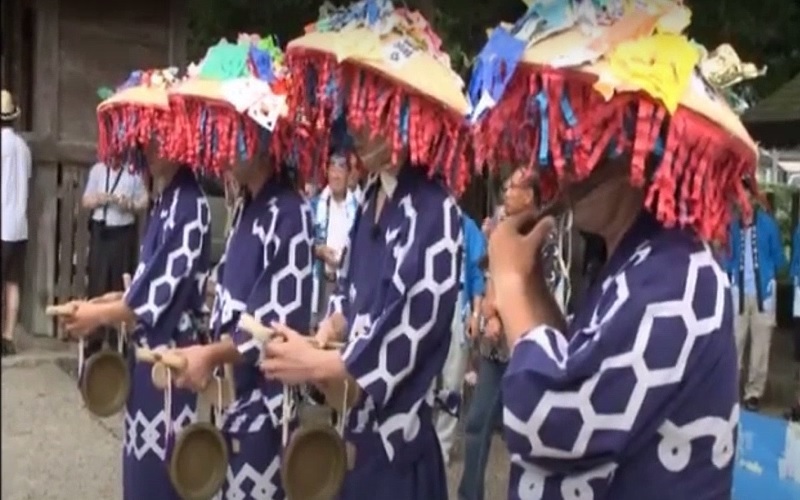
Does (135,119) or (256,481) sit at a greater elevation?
(135,119)

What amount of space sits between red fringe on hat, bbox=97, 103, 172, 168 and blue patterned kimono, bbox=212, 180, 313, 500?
69 centimetres

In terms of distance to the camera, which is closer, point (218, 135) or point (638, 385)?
point (638, 385)

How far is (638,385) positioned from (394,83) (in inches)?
45.8

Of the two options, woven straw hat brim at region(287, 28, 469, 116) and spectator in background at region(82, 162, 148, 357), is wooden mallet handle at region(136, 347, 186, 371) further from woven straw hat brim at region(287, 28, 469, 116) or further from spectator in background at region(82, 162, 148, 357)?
spectator in background at region(82, 162, 148, 357)

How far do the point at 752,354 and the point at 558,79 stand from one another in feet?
23.2

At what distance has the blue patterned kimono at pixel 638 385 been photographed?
2037mm

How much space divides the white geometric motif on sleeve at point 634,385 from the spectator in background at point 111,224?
6.25 meters

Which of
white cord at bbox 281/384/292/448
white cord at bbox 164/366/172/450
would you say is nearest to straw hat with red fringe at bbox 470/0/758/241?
white cord at bbox 281/384/292/448

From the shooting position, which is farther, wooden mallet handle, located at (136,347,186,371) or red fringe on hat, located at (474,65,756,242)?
wooden mallet handle, located at (136,347,186,371)

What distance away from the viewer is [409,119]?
9.66 ft

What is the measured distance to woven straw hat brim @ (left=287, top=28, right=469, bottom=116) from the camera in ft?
9.61

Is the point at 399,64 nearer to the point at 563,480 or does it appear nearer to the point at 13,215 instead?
the point at 563,480

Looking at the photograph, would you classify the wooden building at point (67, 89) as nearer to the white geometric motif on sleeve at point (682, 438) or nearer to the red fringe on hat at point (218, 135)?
the red fringe on hat at point (218, 135)

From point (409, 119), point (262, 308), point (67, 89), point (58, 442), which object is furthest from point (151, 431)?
point (67, 89)
